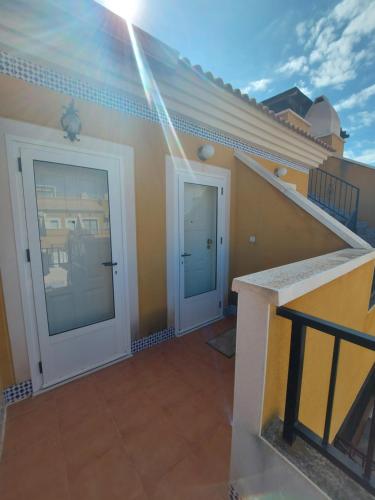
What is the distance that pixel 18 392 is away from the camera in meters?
2.13

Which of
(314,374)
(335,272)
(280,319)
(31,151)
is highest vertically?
(31,151)

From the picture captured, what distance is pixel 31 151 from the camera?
1.99 meters

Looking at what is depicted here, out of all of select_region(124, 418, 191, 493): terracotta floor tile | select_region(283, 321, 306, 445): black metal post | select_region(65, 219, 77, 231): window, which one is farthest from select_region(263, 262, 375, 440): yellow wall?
select_region(65, 219, 77, 231): window

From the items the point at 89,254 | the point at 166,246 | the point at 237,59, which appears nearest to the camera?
the point at 89,254

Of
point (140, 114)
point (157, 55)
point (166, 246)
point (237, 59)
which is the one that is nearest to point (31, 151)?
point (140, 114)

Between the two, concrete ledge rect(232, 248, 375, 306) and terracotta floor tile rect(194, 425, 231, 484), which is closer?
concrete ledge rect(232, 248, 375, 306)

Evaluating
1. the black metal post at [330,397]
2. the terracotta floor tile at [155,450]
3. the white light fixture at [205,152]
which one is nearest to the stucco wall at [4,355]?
the terracotta floor tile at [155,450]

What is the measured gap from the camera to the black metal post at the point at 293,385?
1.17m

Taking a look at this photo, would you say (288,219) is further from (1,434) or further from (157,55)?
(1,434)

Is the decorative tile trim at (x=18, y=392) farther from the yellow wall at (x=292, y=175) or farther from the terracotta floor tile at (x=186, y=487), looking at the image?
the yellow wall at (x=292, y=175)

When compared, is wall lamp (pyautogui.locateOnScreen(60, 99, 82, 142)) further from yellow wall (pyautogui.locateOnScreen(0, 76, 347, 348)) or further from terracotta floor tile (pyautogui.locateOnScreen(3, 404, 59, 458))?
terracotta floor tile (pyautogui.locateOnScreen(3, 404, 59, 458))

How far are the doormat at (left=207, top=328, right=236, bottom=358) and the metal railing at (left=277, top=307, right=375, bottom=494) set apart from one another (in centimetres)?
177

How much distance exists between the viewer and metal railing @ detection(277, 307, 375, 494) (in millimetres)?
978

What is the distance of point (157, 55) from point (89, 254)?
2.21 m
